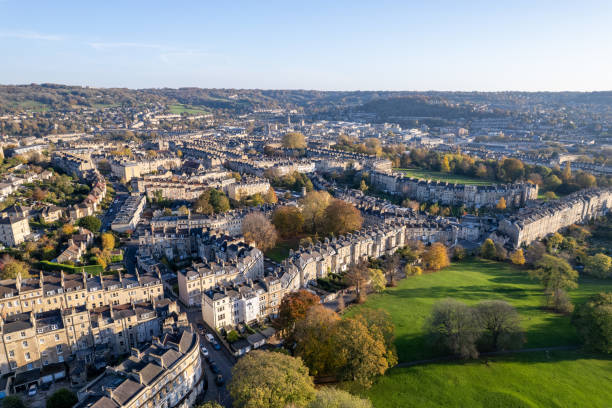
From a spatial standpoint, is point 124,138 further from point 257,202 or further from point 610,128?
point 610,128

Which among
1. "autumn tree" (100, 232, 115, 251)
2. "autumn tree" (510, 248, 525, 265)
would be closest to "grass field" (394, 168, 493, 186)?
"autumn tree" (510, 248, 525, 265)

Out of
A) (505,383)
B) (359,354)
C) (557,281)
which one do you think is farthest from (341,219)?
(505,383)

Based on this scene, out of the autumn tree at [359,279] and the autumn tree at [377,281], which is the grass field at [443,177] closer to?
the autumn tree at [377,281]

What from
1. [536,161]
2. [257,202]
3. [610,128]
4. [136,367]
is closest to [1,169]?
[257,202]

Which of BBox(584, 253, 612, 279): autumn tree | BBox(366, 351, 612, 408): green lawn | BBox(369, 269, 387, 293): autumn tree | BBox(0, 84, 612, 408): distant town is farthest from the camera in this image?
BBox(584, 253, 612, 279): autumn tree

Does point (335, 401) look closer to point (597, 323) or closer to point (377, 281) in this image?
point (377, 281)

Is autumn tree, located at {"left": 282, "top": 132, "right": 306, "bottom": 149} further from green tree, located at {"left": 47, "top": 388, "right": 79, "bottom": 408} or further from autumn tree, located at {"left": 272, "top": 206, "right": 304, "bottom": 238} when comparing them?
green tree, located at {"left": 47, "top": 388, "right": 79, "bottom": 408}
